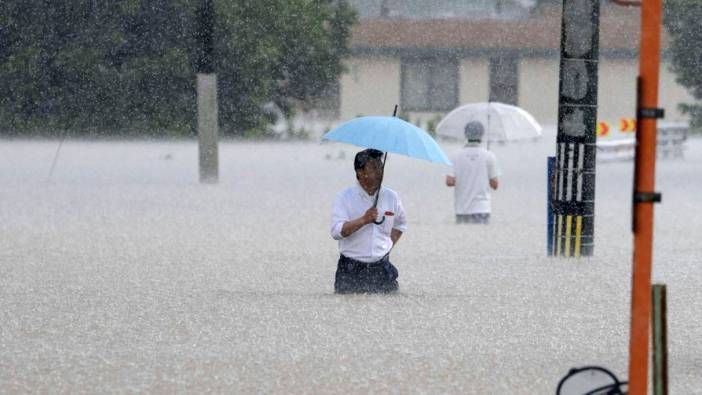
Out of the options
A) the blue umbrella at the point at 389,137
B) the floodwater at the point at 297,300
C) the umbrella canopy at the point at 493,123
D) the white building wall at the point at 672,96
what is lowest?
the floodwater at the point at 297,300

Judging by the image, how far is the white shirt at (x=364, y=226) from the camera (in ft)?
35.1

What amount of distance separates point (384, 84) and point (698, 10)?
22395 millimetres

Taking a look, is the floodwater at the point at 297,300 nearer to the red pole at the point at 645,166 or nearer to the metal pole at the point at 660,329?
the metal pole at the point at 660,329

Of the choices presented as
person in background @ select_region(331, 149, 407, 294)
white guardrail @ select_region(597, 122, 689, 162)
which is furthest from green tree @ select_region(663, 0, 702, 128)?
person in background @ select_region(331, 149, 407, 294)

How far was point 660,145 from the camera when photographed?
40250 millimetres

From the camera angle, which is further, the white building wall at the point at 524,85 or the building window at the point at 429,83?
the building window at the point at 429,83

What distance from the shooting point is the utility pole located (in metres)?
27.9

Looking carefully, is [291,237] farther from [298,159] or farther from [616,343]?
[298,159]

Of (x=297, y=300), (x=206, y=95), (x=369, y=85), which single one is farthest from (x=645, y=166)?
(x=369, y=85)

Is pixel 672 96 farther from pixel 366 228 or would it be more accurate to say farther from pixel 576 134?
pixel 366 228

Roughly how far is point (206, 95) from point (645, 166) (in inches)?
915

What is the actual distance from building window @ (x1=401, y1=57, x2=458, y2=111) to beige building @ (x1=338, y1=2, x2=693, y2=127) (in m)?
0.04

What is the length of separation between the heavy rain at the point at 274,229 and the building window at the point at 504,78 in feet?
31.2

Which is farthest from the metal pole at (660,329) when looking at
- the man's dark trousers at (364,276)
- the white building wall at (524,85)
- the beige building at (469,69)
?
the white building wall at (524,85)
